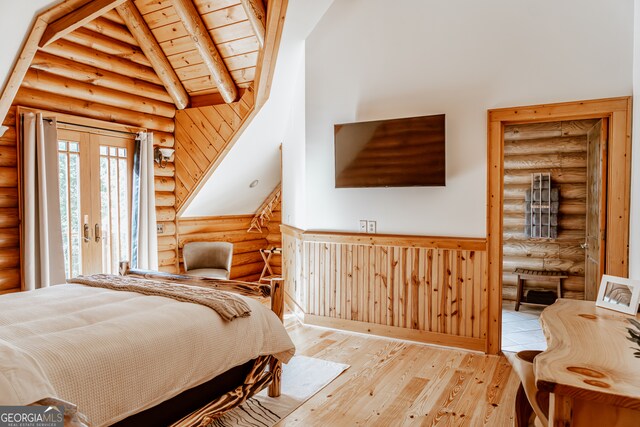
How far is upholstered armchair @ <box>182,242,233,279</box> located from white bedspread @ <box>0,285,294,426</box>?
2767 millimetres

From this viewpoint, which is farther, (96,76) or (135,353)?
(96,76)

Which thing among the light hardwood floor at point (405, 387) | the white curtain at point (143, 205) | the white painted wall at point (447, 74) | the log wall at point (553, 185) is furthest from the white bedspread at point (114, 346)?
the log wall at point (553, 185)

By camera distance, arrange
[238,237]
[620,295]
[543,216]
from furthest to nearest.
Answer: [238,237]
[543,216]
[620,295]

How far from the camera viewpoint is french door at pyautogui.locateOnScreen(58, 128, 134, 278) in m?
4.38

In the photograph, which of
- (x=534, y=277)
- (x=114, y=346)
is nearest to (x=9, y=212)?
(x=114, y=346)

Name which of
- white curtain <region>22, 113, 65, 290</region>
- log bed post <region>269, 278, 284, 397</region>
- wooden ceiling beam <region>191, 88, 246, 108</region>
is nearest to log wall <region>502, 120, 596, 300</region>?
wooden ceiling beam <region>191, 88, 246, 108</region>

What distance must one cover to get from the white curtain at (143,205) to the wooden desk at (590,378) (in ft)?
14.3

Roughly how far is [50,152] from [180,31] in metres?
1.73

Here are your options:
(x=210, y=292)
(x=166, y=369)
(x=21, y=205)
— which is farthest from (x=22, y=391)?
(x=21, y=205)

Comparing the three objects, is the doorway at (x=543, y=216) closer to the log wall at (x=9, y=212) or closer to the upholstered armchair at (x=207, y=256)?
the upholstered armchair at (x=207, y=256)

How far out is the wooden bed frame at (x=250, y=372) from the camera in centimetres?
229

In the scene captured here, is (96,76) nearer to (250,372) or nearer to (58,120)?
(58,120)

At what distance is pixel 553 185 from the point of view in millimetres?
5285

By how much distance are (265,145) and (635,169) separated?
12.3ft
